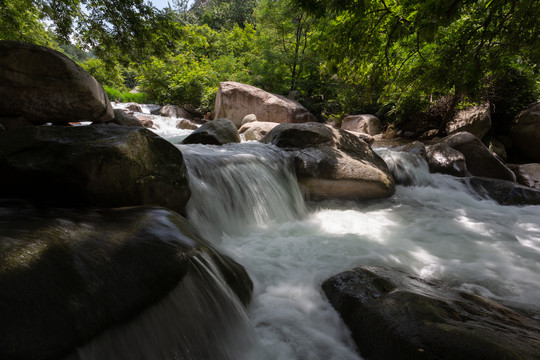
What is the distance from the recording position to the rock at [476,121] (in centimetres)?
932

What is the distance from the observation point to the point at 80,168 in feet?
7.20

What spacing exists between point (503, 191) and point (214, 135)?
7044 mm

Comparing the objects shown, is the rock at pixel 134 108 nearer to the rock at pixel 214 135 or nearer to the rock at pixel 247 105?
the rock at pixel 247 105

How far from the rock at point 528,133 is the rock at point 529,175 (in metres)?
2.39

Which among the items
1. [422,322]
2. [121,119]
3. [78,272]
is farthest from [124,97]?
[422,322]

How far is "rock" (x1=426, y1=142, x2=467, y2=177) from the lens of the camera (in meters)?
6.78

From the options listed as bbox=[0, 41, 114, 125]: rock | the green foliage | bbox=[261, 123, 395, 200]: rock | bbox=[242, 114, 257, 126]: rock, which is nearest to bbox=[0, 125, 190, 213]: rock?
bbox=[0, 41, 114, 125]: rock

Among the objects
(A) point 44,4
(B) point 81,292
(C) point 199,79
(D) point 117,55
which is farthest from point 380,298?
(C) point 199,79

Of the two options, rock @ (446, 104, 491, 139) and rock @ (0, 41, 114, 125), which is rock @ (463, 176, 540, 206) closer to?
rock @ (446, 104, 491, 139)

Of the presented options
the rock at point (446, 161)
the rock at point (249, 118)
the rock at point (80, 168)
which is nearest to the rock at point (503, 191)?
the rock at point (446, 161)

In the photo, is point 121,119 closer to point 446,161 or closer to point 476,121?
point 446,161

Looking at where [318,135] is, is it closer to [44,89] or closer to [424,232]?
[424,232]

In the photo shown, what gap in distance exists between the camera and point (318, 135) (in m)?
5.70

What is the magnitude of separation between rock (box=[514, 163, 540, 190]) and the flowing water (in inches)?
100
